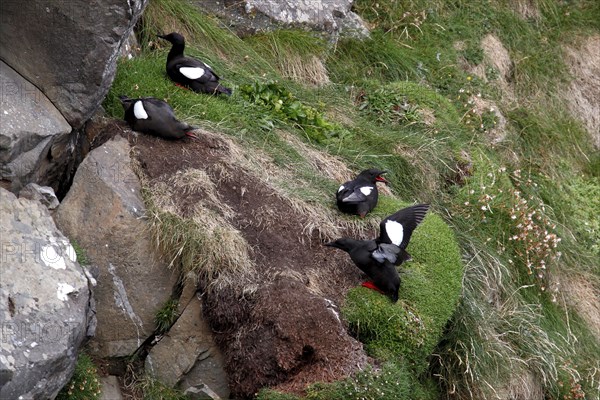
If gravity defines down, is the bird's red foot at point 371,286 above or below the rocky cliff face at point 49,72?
below

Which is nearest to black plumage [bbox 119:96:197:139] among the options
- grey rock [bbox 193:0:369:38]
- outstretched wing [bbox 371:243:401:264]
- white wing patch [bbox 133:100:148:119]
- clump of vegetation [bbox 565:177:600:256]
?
white wing patch [bbox 133:100:148:119]

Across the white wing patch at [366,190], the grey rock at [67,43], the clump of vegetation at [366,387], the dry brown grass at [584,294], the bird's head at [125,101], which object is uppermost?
the grey rock at [67,43]

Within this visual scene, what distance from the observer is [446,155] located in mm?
8680

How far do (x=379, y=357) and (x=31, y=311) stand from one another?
221 cm

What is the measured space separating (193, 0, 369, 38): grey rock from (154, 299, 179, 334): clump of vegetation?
3994 mm

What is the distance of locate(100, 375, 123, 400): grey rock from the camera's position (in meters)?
5.83

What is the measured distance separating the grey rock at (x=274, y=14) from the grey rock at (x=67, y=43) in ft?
10.1

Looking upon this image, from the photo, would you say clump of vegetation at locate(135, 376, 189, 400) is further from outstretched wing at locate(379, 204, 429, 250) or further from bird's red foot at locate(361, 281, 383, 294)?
outstretched wing at locate(379, 204, 429, 250)

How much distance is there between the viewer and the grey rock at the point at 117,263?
6.07m

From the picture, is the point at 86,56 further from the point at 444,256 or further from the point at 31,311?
the point at 444,256

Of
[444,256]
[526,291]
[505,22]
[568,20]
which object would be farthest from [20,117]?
[568,20]

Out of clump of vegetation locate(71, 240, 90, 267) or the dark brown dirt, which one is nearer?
the dark brown dirt

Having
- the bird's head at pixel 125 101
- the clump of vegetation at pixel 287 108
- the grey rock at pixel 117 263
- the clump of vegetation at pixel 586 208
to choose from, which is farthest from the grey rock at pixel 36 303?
Result: the clump of vegetation at pixel 586 208

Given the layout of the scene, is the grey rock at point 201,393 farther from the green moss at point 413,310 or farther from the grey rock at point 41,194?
the grey rock at point 41,194
